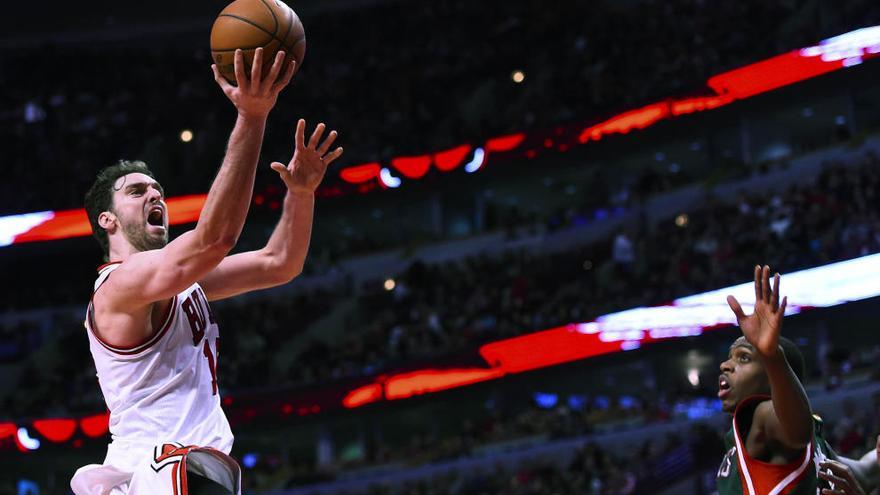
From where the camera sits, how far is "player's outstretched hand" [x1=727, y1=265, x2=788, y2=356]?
13.2 ft

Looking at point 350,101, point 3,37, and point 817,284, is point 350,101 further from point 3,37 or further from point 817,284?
point 817,284

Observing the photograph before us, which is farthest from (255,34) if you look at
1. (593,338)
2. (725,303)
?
(593,338)

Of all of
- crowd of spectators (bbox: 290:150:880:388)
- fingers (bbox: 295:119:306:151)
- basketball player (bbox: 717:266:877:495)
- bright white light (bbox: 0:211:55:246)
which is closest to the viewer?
basketball player (bbox: 717:266:877:495)

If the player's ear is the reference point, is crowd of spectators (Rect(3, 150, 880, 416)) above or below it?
above

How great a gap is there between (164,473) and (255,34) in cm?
162

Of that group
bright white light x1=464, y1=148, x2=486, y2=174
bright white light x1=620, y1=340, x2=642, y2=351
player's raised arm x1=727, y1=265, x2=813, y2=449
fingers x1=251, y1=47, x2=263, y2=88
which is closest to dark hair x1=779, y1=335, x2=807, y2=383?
player's raised arm x1=727, y1=265, x2=813, y2=449

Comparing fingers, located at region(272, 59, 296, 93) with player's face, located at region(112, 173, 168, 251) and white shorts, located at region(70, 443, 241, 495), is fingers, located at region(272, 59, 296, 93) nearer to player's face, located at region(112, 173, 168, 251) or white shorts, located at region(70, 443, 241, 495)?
player's face, located at region(112, 173, 168, 251)

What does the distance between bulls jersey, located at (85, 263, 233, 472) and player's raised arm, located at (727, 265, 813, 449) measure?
1.92m

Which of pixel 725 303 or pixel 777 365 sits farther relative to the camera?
pixel 725 303

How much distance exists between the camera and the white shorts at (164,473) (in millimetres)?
3867

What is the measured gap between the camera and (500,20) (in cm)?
2952

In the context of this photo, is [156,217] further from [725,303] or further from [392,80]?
[392,80]

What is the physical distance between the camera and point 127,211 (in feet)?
14.2

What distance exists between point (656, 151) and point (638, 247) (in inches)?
171
